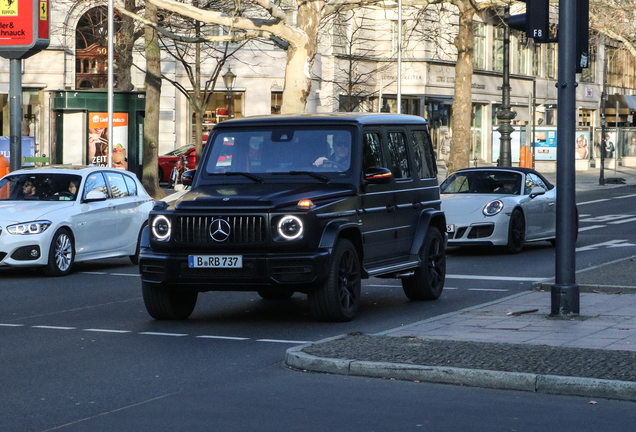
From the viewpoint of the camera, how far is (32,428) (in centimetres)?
611

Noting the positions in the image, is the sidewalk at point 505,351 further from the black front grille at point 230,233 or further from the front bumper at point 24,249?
the front bumper at point 24,249

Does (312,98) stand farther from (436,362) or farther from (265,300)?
(436,362)

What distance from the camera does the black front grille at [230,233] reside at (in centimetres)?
988

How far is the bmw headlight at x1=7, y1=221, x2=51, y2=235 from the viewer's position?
47.5 ft

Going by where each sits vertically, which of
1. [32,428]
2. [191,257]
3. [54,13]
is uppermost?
[54,13]

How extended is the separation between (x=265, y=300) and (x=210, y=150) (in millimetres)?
1891

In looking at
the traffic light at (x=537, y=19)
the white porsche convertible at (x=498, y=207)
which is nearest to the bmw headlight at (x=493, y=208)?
the white porsche convertible at (x=498, y=207)

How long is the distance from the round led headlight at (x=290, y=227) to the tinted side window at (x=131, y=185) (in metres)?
7.36

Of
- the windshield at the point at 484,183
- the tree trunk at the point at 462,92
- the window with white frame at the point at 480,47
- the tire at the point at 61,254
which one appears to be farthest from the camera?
the window with white frame at the point at 480,47

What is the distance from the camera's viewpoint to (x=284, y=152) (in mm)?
11023

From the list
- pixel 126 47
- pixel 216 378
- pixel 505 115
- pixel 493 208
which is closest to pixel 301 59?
pixel 493 208

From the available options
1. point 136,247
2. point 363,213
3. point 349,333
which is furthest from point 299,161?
point 136,247

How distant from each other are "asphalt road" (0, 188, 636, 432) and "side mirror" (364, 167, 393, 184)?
128cm

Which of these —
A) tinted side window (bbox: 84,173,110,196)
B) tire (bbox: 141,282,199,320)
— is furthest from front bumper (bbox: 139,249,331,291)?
tinted side window (bbox: 84,173,110,196)
